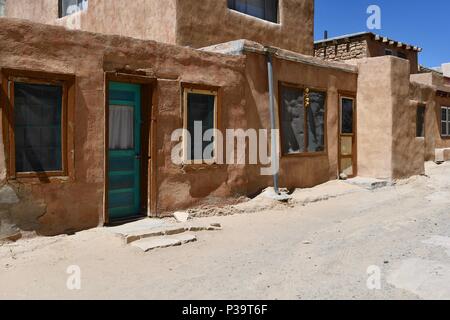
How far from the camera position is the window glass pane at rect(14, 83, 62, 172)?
565 centimetres

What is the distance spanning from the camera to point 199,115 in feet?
25.3

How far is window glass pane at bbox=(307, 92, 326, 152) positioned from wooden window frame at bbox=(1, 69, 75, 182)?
19.7 feet

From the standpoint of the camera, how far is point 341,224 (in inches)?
289

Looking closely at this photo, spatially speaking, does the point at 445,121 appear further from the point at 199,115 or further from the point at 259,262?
the point at 259,262

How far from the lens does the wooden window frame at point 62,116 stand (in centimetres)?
548

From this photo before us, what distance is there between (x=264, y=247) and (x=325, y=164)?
18.0 ft

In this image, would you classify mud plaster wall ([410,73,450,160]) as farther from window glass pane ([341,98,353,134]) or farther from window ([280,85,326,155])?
window ([280,85,326,155])

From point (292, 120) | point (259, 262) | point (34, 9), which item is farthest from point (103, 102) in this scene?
point (34, 9)

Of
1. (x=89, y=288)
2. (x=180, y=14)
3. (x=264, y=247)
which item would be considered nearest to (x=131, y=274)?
(x=89, y=288)

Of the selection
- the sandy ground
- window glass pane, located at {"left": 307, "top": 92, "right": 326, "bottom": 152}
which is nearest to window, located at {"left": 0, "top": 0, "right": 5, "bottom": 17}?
window glass pane, located at {"left": 307, "top": 92, "right": 326, "bottom": 152}

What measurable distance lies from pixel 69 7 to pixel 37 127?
7210 mm

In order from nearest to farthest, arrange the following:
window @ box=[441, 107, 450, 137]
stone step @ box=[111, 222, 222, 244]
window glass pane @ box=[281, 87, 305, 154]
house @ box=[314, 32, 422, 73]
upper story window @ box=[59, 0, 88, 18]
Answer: stone step @ box=[111, 222, 222, 244] < window glass pane @ box=[281, 87, 305, 154] < upper story window @ box=[59, 0, 88, 18] < window @ box=[441, 107, 450, 137] < house @ box=[314, 32, 422, 73]

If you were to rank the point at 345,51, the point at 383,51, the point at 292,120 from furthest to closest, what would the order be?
the point at 383,51 < the point at 345,51 < the point at 292,120
